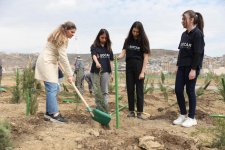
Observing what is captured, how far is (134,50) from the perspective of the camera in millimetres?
5941

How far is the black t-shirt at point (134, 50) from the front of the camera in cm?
594

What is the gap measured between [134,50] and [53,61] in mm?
1217

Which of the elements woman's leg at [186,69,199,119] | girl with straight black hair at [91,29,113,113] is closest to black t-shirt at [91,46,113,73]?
girl with straight black hair at [91,29,113,113]

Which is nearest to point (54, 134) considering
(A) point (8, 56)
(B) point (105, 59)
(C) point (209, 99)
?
(B) point (105, 59)

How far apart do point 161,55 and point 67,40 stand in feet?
192

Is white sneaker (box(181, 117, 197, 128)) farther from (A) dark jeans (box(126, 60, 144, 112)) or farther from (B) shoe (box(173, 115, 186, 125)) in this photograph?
(A) dark jeans (box(126, 60, 144, 112))

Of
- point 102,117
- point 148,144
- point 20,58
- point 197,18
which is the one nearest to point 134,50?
point 197,18

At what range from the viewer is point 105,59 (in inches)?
242

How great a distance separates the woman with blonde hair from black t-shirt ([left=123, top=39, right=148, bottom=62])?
977 mm

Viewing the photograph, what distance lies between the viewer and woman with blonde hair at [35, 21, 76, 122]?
17.3ft

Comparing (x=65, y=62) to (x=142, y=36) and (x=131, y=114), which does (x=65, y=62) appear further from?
(x=131, y=114)

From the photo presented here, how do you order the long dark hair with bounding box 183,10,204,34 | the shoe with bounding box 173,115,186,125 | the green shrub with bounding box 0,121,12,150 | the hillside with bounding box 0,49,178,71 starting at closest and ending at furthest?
the green shrub with bounding box 0,121,12,150 < the long dark hair with bounding box 183,10,204,34 < the shoe with bounding box 173,115,186,125 < the hillside with bounding box 0,49,178,71

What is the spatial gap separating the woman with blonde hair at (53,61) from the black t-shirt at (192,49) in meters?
1.44

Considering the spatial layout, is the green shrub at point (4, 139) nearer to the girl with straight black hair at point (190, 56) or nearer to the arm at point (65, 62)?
the arm at point (65, 62)
